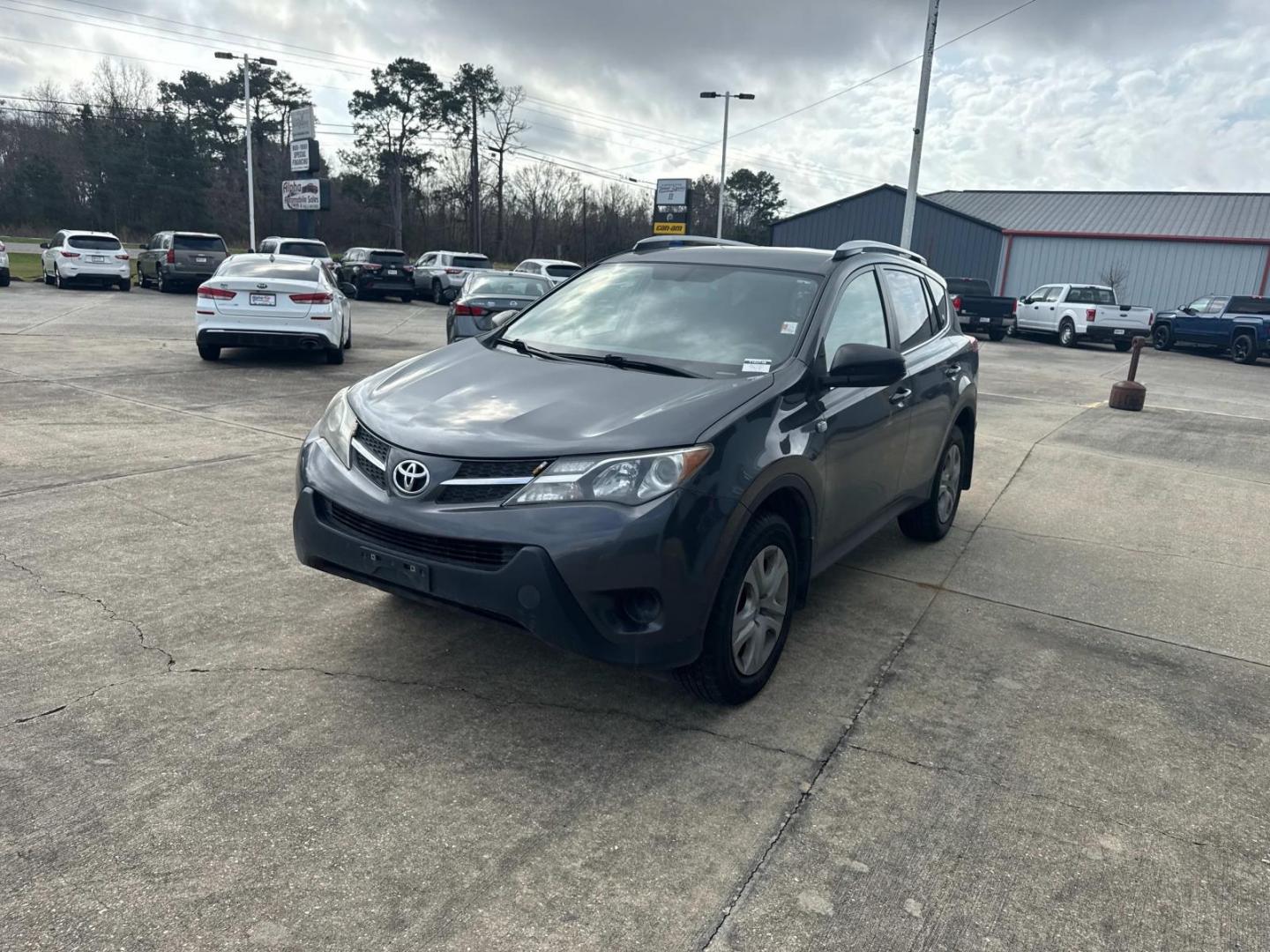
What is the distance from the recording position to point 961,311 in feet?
88.5

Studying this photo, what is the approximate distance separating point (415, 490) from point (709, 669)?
1.21 meters

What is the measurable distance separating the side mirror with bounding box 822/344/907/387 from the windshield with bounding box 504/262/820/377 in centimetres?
21

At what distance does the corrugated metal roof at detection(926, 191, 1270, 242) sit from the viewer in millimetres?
38031

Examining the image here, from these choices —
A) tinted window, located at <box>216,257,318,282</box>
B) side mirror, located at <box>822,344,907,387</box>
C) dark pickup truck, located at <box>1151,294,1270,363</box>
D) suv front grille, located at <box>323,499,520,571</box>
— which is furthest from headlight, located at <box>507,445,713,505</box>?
dark pickup truck, located at <box>1151,294,1270,363</box>

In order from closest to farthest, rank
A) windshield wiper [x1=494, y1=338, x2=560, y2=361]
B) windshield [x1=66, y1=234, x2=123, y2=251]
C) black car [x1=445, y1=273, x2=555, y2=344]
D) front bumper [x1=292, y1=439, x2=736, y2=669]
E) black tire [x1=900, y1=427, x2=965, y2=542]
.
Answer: front bumper [x1=292, y1=439, x2=736, y2=669], windshield wiper [x1=494, y1=338, x2=560, y2=361], black tire [x1=900, y1=427, x2=965, y2=542], black car [x1=445, y1=273, x2=555, y2=344], windshield [x1=66, y1=234, x2=123, y2=251]

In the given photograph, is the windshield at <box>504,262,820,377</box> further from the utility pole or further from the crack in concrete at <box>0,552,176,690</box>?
the utility pole

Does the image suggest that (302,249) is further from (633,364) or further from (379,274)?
(633,364)

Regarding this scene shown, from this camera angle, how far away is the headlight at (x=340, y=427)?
11.8ft

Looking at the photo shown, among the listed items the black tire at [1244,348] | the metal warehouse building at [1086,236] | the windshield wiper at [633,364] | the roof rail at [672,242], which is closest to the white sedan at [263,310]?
the roof rail at [672,242]

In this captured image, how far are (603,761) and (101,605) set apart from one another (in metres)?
2.53

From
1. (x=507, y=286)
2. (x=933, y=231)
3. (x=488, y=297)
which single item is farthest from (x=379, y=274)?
(x=933, y=231)

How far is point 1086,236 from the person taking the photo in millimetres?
39812


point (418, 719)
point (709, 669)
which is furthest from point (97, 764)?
point (709, 669)

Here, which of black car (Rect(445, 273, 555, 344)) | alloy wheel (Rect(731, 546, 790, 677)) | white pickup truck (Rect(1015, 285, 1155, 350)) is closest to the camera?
alloy wheel (Rect(731, 546, 790, 677))
